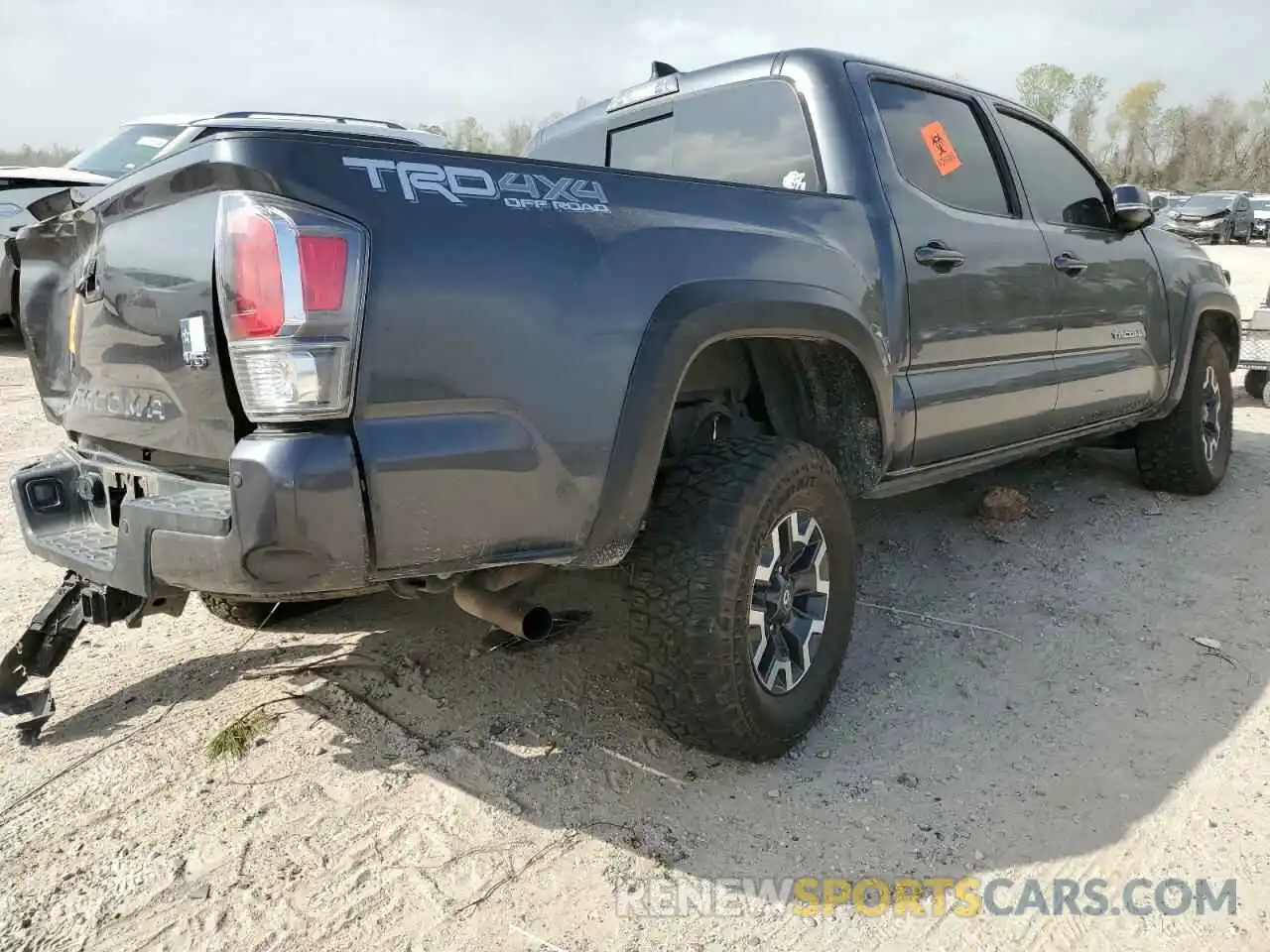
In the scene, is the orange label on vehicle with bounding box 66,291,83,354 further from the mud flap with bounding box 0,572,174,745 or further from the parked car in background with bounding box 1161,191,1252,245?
the parked car in background with bounding box 1161,191,1252,245

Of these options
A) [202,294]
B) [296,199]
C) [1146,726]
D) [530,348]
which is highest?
[296,199]

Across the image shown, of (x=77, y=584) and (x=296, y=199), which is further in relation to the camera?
(x=77, y=584)

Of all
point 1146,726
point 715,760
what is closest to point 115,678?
point 715,760

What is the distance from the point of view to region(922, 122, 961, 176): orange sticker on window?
3375 mm

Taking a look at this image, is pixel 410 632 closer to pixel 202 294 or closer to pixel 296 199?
pixel 202 294

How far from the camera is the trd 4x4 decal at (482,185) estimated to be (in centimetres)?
189

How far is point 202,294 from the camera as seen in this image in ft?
6.59

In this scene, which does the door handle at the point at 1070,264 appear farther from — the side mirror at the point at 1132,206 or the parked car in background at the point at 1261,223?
the parked car in background at the point at 1261,223

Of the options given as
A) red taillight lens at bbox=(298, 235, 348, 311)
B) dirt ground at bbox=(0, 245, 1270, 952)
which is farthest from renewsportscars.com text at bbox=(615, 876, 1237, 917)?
red taillight lens at bbox=(298, 235, 348, 311)

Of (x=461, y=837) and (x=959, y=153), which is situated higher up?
(x=959, y=153)

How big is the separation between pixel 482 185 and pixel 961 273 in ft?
6.25

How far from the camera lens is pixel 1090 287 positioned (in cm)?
403

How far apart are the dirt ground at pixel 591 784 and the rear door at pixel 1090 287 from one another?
91 cm

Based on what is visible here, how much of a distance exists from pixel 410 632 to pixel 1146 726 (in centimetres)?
242
